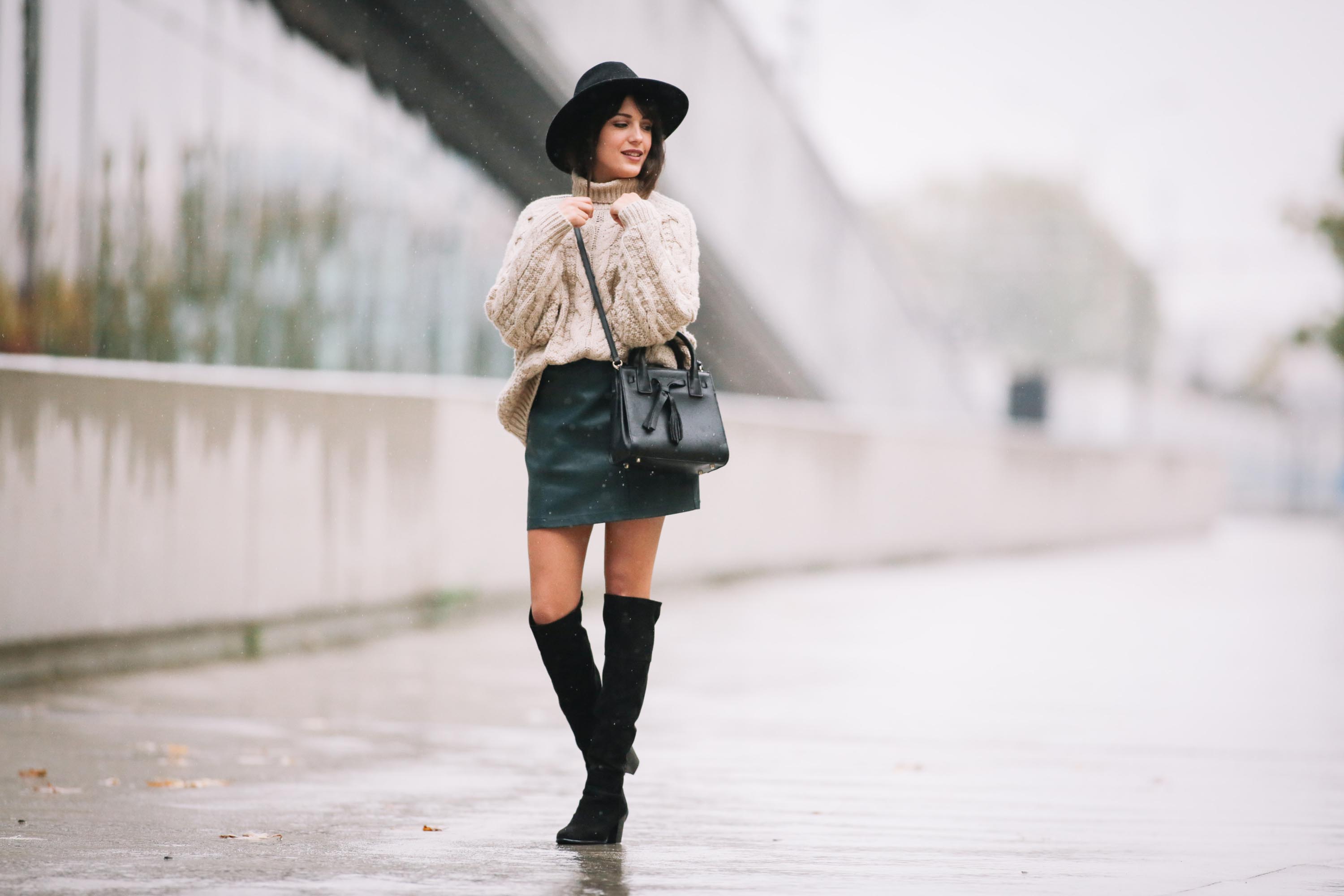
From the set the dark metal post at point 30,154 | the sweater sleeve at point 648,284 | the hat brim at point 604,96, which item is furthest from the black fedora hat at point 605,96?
the dark metal post at point 30,154

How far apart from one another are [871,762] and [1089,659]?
12.8 feet

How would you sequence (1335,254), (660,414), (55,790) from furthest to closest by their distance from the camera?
1. (1335,254)
2. (55,790)
3. (660,414)

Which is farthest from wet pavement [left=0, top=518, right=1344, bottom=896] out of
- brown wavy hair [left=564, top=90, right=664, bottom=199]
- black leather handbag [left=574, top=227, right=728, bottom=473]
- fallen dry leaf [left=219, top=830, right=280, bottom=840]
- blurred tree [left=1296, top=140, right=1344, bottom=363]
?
blurred tree [left=1296, top=140, right=1344, bottom=363]

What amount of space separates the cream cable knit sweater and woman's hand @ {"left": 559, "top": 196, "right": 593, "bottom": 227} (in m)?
0.02

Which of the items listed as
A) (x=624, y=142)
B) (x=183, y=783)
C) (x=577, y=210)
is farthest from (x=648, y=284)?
(x=183, y=783)

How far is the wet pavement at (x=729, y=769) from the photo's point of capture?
12.3ft

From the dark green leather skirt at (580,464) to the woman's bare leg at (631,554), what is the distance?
0.08m

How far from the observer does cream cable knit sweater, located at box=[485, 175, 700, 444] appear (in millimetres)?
3945

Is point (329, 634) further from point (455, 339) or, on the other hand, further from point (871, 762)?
point (455, 339)

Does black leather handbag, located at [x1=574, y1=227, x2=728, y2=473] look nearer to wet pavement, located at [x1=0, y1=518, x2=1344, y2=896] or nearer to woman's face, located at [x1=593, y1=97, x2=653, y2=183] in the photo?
woman's face, located at [x1=593, y1=97, x2=653, y2=183]

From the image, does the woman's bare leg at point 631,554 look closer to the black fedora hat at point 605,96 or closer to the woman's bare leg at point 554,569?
the woman's bare leg at point 554,569

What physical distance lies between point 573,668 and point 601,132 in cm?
123

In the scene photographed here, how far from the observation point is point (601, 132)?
13.6 ft

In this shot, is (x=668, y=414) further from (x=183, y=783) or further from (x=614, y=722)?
(x=183, y=783)
